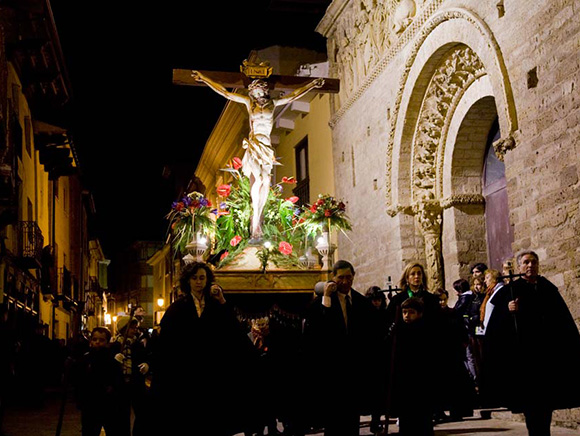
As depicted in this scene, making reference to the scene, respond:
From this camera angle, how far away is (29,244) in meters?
21.3

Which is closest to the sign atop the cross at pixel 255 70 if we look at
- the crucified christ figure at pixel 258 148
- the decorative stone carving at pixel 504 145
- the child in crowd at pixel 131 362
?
the crucified christ figure at pixel 258 148

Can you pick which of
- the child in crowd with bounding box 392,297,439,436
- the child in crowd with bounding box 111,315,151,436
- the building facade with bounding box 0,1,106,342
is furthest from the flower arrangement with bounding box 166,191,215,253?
the child in crowd with bounding box 392,297,439,436

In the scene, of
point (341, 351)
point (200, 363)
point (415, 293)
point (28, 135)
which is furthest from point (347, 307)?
point (28, 135)

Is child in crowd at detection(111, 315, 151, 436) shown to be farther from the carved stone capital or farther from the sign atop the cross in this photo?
the carved stone capital

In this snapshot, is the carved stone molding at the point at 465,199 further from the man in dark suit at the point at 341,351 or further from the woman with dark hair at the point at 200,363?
the woman with dark hair at the point at 200,363

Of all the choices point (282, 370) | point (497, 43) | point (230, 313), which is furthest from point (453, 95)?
point (230, 313)

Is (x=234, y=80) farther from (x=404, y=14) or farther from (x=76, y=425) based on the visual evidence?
(x=76, y=425)

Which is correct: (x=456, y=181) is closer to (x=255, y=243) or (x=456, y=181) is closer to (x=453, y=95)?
(x=453, y=95)

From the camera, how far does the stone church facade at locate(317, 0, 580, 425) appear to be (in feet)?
32.2

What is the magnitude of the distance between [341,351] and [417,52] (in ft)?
29.3

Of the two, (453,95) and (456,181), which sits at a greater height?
(453,95)

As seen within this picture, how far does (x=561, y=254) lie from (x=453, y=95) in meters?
5.62

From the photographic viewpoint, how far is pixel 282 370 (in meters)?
9.55

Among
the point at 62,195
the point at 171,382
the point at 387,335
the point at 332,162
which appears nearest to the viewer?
the point at 171,382
